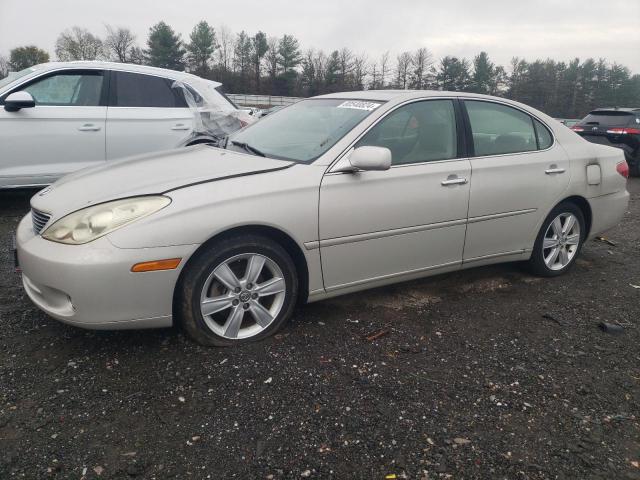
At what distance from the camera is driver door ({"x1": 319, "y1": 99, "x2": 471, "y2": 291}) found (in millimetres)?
3088

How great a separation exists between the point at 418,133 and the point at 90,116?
4178mm

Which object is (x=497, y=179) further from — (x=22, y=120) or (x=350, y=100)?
(x=22, y=120)

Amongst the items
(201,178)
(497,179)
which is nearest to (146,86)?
(201,178)

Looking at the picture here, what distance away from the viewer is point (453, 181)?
3525 mm

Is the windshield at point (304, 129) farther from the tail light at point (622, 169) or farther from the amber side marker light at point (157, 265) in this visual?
the tail light at point (622, 169)

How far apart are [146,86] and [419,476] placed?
5.79m

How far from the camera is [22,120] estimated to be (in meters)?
5.49

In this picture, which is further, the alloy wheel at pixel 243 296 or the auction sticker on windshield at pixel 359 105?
the auction sticker on windshield at pixel 359 105

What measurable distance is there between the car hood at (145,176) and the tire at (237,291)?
1.44 feet

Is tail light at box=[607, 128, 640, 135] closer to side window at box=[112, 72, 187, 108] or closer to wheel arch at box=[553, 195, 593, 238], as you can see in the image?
wheel arch at box=[553, 195, 593, 238]

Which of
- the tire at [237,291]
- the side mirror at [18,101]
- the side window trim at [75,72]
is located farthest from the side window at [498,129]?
the side mirror at [18,101]

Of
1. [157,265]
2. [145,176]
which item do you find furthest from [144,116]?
[157,265]

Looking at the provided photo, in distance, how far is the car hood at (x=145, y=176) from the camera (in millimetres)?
2770

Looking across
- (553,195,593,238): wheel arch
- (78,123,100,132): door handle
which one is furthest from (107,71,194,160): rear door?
(553,195,593,238): wheel arch
